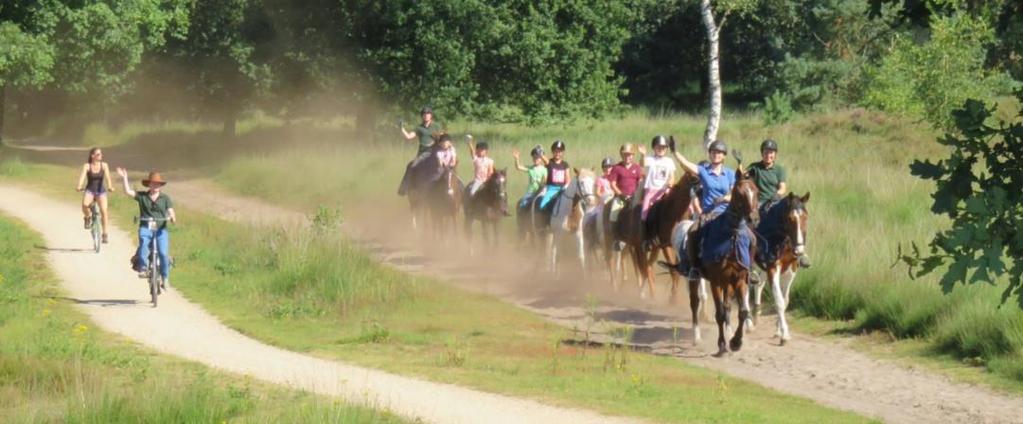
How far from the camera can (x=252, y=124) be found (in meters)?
60.8

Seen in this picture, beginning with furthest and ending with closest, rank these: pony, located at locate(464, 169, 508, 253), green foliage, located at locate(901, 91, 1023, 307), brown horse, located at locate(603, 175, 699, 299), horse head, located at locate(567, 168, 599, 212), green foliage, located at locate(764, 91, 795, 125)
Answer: green foliage, located at locate(764, 91, 795, 125) < pony, located at locate(464, 169, 508, 253) < horse head, located at locate(567, 168, 599, 212) < brown horse, located at locate(603, 175, 699, 299) < green foliage, located at locate(901, 91, 1023, 307)

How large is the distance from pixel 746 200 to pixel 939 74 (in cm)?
1971

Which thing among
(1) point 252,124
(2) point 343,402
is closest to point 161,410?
(2) point 343,402

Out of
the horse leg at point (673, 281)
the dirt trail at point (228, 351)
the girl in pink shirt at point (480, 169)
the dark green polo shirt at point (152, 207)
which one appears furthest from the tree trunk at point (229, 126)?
the horse leg at point (673, 281)

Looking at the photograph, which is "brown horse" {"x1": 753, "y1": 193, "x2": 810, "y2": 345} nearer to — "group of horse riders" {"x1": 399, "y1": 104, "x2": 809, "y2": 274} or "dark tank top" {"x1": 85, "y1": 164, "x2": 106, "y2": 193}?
"group of horse riders" {"x1": 399, "y1": 104, "x2": 809, "y2": 274}

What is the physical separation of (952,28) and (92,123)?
42.6 meters

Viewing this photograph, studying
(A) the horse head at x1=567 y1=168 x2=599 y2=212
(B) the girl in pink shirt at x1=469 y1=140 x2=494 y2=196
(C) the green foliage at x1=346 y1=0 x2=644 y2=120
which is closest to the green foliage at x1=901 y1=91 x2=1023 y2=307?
(A) the horse head at x1=567 y1=168 x2=599 y2=212

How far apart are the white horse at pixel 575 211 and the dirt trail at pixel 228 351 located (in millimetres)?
6074

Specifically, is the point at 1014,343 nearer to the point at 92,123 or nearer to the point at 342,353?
the point at 342,353

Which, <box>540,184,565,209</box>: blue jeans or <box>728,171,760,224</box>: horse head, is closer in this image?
<box>728,171,760,224</box>: horse head

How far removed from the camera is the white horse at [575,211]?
23719 millimetres

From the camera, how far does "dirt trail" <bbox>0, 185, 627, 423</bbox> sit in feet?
43.6

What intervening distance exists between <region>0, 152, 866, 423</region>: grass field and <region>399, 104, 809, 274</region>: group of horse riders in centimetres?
217

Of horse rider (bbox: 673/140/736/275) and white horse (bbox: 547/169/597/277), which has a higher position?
horse rider (bbox: 673/140/736/275)
